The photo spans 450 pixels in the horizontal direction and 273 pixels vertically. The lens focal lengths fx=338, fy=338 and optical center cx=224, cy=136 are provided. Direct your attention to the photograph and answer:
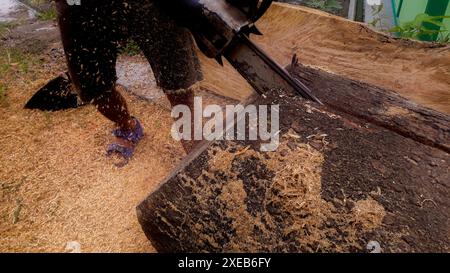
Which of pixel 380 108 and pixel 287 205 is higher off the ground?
pixel 380 108

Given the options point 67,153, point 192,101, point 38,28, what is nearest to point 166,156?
point 192,101

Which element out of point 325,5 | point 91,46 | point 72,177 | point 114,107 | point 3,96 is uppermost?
point 91,46

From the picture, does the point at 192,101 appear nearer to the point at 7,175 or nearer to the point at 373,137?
the point at 373,137

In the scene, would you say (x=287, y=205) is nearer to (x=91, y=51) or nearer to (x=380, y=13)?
(x=91, y=51)

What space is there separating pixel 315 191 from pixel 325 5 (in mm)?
3186

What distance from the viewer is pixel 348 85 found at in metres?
1.63

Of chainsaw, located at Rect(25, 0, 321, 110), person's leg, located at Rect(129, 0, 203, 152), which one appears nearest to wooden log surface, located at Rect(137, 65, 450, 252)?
chainsaw, located at Rect(25, 0, 321, 110)

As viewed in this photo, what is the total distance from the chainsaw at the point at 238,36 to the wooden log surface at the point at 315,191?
12cm

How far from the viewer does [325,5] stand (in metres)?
3.76

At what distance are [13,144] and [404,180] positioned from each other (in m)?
→ 2.63

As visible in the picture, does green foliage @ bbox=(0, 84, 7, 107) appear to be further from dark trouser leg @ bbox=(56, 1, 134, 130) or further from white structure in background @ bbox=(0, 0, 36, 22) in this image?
white structure in background @ bbox=(0, 0, 36, 22)

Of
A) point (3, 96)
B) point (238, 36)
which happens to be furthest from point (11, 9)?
point (238, 36)

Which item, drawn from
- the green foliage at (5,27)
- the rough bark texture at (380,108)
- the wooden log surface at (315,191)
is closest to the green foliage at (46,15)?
the green foliage at (5,27)

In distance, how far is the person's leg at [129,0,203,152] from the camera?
174 centimetres
